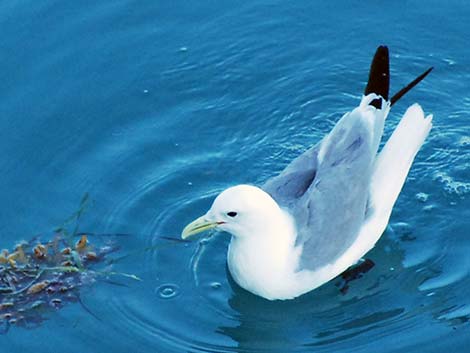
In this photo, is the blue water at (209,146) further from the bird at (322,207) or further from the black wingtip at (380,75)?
the black wingtip at (380,75)

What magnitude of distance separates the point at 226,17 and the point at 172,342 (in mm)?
3317

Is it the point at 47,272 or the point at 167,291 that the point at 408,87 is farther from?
the point at 47,272

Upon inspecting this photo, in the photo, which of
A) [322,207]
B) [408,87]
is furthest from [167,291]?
[408,87]

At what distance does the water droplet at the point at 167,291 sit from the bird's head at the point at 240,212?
1.66 ft

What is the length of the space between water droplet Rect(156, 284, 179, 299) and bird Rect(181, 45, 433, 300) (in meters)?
0.36

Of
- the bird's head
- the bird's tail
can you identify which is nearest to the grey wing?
the bird's tail

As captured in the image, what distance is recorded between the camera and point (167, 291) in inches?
271

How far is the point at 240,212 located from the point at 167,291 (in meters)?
0.80

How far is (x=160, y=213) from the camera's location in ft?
24.2

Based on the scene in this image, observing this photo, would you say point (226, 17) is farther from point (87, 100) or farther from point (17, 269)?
point (17, 269)

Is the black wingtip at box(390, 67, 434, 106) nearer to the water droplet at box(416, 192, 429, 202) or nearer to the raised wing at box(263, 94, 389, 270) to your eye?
the raised wing at box(263, 94, 389, 270)

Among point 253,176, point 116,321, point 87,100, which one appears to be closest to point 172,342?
point 116,321

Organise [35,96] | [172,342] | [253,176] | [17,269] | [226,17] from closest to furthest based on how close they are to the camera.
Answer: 1. [172,342]
2. [17,269]
3. [253,176]
4. [35,96]
5. [226,17]

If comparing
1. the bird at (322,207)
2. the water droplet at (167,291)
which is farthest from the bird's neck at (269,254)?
the water droplet at (167,291)
